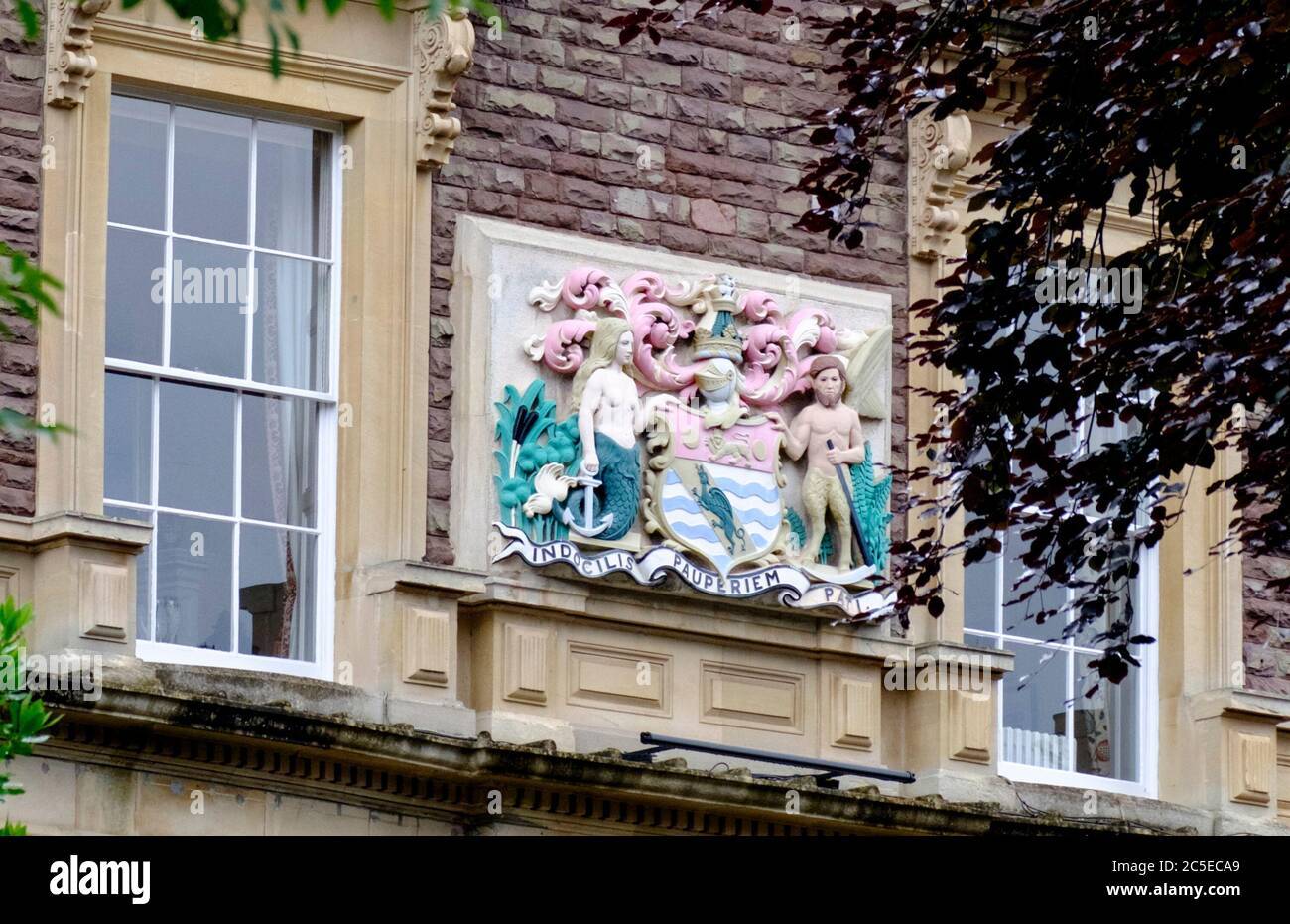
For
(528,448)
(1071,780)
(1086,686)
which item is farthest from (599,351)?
(1071,780)

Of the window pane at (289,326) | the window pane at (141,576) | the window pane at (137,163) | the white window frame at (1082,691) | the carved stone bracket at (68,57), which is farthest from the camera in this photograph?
the white window frame at (1082,691)

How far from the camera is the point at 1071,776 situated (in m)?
18.8

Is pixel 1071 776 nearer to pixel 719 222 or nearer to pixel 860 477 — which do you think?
pixel 860 477

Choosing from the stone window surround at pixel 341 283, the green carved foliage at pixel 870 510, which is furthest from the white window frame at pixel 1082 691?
the stone window surround at pixel 341 283

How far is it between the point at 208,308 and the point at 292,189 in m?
0.91

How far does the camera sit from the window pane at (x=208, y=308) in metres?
16.2

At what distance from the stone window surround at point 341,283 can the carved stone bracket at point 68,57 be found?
0.01 meters

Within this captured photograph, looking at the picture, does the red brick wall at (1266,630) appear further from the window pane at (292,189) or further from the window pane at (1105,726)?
the window pane at (292,189)

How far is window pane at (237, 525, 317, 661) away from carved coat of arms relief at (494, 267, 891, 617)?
1.02m

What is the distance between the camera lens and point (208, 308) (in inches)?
643

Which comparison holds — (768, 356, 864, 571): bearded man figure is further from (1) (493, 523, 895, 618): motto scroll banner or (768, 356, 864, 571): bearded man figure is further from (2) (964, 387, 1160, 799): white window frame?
(2) (964, 387, 1160, 799): white window frame

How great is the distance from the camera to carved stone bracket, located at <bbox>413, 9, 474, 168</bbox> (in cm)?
1673

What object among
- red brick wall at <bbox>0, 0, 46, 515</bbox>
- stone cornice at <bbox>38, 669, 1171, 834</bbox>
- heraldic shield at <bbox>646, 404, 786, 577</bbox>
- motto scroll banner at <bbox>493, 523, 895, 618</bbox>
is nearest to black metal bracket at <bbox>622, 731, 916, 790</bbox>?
stone cornice at <bbox>38, 669, 1171, 834</bbox>
